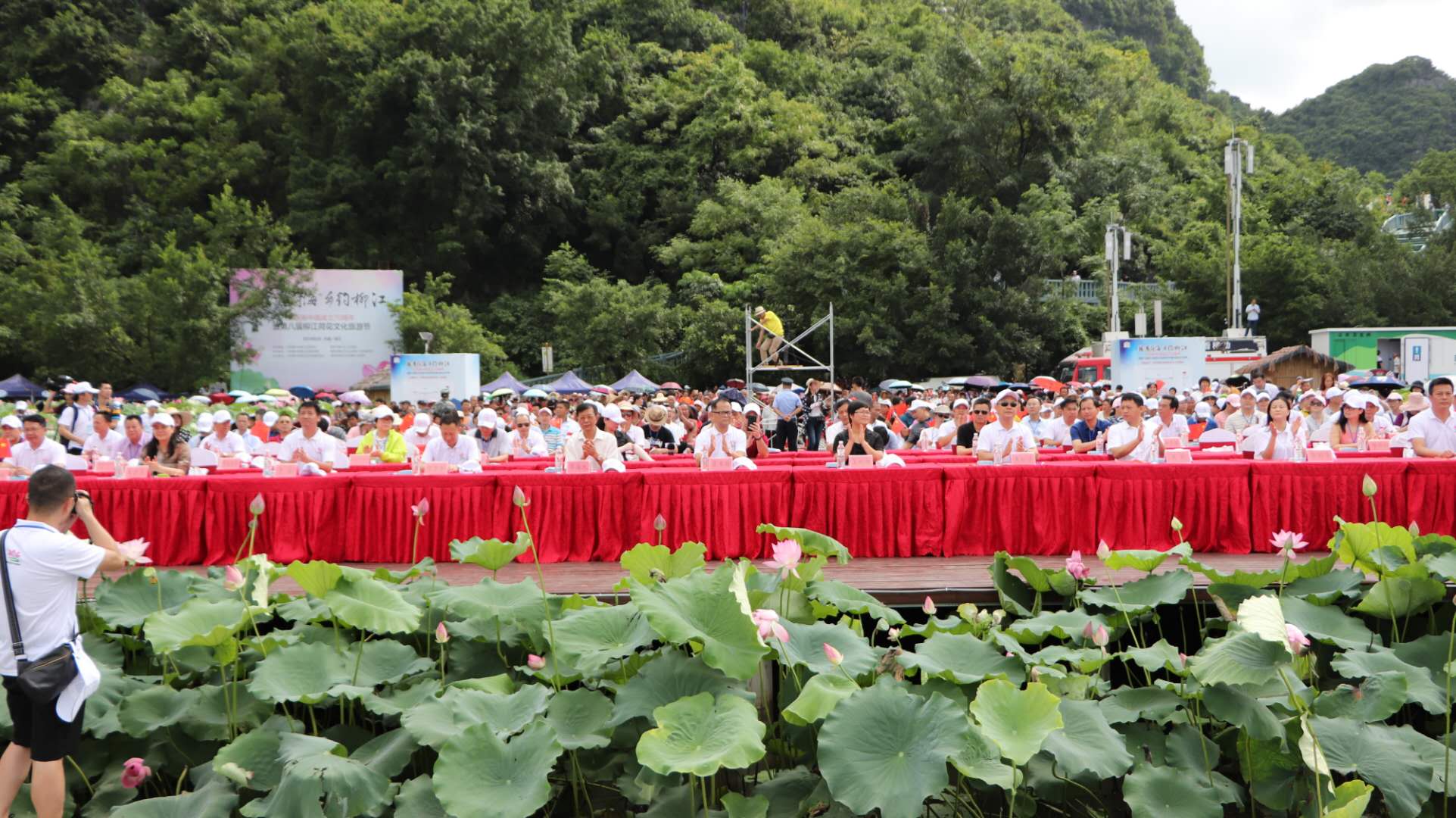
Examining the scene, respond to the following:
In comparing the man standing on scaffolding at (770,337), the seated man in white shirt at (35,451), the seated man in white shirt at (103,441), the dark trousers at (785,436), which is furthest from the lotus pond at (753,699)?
the man standing on scaffolding at (770,337)

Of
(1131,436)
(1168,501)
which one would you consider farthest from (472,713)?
(1131,436)

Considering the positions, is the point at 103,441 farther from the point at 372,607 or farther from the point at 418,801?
the point at 418,801

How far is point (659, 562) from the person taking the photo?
4.68m

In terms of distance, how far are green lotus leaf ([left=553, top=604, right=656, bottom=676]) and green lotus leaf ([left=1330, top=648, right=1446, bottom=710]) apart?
2.65 metres

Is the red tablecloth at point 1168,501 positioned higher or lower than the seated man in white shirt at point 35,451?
lower

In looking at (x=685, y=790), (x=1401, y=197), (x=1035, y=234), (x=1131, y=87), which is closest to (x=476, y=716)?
(x=685, y=790)

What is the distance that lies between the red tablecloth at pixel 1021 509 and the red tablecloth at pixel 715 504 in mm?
1185

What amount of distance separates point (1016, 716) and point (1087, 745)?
1.97ft

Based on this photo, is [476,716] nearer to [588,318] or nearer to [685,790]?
[685,790]

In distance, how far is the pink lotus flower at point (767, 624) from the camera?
347 centimetres

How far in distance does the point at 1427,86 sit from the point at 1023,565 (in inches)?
4103

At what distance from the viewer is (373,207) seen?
1588 inches

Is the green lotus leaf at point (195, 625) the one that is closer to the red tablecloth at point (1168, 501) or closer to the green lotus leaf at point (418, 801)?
the green lotus leaf at point (418, 801)

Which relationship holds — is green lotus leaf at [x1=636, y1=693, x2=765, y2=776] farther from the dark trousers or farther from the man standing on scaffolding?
the man standing on scaffolding
